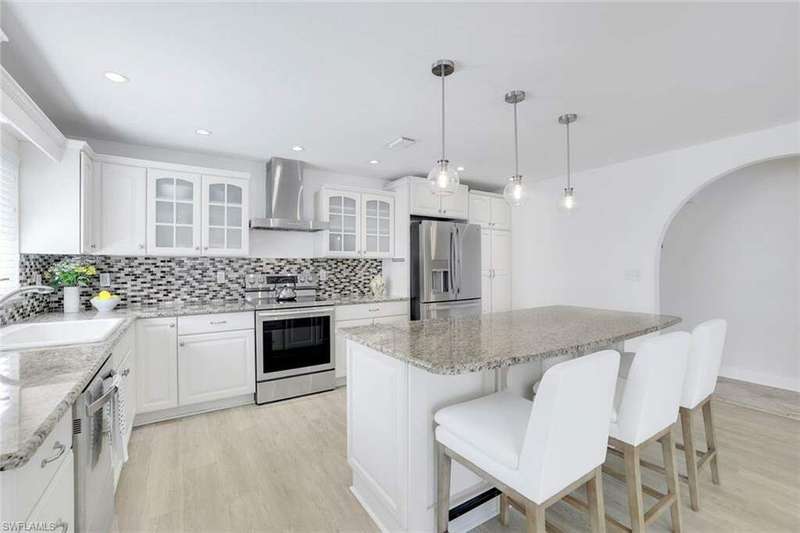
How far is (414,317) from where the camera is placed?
4.10 m

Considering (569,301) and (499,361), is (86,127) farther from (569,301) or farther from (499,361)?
(569,301)

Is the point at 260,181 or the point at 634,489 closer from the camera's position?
the point at 634,489

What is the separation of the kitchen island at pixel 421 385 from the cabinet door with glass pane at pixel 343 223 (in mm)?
2036

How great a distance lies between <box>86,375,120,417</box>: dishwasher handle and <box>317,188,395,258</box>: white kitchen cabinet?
240 cm

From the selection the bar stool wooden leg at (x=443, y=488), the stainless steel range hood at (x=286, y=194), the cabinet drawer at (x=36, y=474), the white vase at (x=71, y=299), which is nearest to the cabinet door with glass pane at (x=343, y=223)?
the stainless steel range hood at (x=286, y=194)

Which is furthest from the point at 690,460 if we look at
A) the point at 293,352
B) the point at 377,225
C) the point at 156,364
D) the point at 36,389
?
the point at 156,364

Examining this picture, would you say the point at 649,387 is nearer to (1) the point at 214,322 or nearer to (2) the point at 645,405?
(2) the point at 645,405

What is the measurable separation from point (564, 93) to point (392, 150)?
159 centimetres

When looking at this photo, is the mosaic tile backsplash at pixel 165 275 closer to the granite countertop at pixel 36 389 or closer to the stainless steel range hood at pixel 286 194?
the stainless steel range hood at pixel 286 194

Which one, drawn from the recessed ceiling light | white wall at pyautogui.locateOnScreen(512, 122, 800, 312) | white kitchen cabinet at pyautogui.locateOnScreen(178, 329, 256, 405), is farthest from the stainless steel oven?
white wall at pyautogui.locateOnScreen(512, 122, 800, 312)

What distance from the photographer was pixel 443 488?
1.46 meters

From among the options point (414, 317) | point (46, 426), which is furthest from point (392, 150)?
point (46, 426)

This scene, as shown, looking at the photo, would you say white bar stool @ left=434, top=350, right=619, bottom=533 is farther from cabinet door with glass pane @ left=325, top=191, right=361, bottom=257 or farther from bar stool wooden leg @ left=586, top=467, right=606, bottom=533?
cabinet door with glass pane @ left=325, top=191, right=361, bottom=257

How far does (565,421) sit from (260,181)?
366cm
